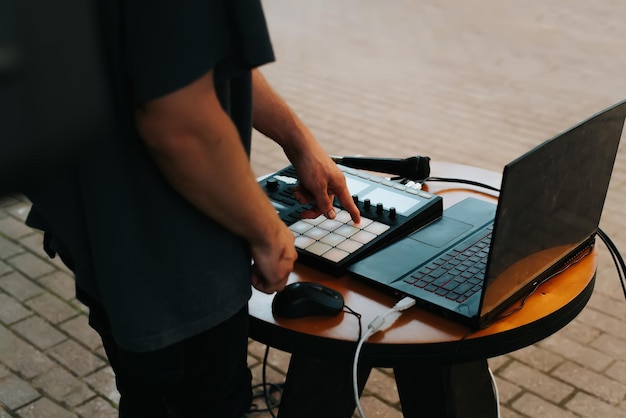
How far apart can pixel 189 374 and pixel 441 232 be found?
0.64 meters

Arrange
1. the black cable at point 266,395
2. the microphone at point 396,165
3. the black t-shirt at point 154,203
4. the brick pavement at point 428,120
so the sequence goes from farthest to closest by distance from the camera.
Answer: the brick pavement at point 428,120 < the black cable at point 266,395 < the microphone at point 396,165 < the black t-shirt at point 154,203

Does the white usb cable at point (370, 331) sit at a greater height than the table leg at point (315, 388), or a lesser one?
greater

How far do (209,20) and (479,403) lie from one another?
113 cm

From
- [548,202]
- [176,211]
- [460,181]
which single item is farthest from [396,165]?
[176,211]

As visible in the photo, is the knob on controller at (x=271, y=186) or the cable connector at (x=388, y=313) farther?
the knob on controller at (x=271, y=186)

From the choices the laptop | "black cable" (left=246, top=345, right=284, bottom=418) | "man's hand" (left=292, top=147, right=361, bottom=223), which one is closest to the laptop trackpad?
the laptop

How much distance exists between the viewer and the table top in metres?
1.32

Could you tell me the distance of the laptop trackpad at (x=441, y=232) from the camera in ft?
5.21

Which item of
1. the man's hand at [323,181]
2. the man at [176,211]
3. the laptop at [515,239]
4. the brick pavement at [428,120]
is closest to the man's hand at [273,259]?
the man at [176,211]

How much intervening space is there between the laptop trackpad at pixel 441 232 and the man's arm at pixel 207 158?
481 mm

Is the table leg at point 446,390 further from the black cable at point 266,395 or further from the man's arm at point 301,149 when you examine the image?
the black cable at point 266,395

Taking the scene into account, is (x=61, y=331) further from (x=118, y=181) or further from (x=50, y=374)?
(x=118, y=181)

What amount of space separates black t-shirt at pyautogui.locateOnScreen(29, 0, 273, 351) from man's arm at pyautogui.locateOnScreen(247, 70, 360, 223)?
1.19 feet

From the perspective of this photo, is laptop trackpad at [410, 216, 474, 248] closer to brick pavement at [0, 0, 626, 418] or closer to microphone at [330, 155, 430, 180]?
microphone at [330, 155, 430, 180]
